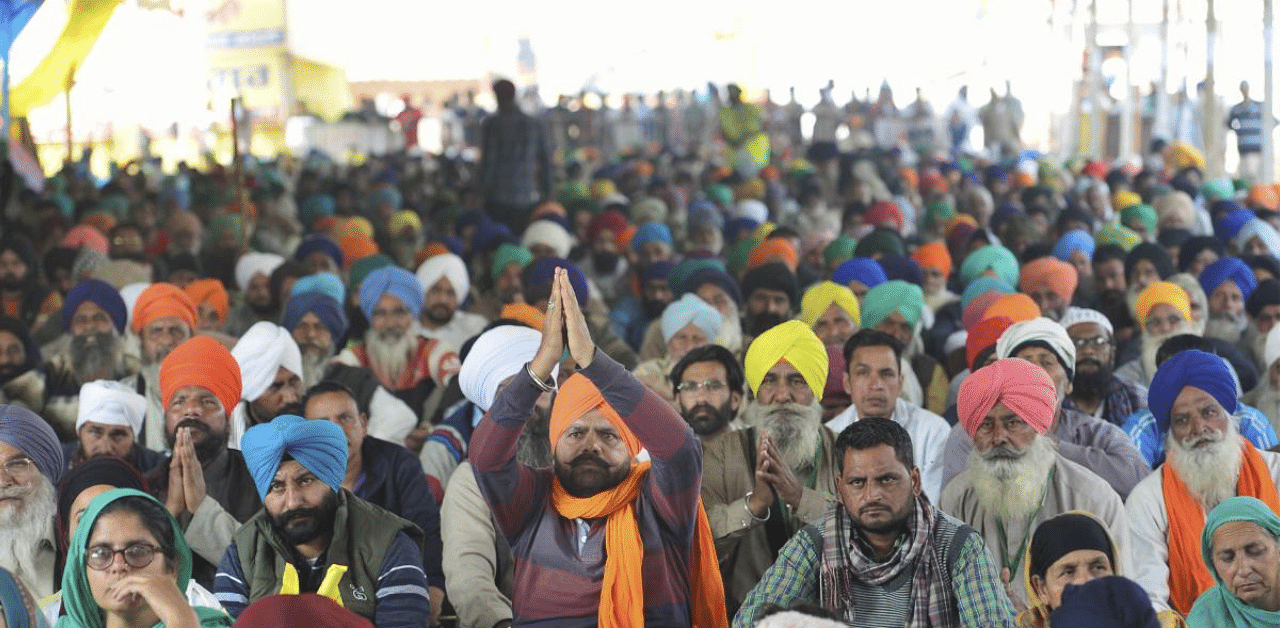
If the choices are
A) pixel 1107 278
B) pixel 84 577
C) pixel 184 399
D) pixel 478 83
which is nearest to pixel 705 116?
pixel 478 83

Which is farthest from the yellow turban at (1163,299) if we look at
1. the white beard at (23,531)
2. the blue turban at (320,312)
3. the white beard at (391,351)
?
the white beard at (23,531)

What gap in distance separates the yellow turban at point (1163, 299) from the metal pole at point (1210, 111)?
26.5ft

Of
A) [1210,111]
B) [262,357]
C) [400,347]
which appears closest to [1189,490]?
[262,357]

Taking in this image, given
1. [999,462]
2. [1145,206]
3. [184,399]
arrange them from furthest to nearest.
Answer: [1145,206] → [184,399] → [999,462]

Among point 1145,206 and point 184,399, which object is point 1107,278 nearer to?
point 1145,206

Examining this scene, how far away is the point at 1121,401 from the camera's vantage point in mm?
6609

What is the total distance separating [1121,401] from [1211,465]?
54.3 inches

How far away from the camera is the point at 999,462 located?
5.20 metres

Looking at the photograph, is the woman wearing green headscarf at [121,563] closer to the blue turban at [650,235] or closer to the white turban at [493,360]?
the white turban at [493,360]

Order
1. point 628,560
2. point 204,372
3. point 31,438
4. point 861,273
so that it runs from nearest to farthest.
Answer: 1. point 628,560
2. point 31,438
3. point 204,372
4. point 861,273

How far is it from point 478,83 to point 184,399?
35009 mm

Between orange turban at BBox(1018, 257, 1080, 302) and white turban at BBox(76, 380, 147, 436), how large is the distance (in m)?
4.75

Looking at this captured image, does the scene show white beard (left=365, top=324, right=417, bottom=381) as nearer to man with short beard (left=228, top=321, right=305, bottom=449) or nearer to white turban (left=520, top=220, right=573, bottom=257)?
man with short beard (left=228, top=321, right=305, bottom=449)

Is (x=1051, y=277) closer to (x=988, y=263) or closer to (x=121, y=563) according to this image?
(x=988, y=263)
